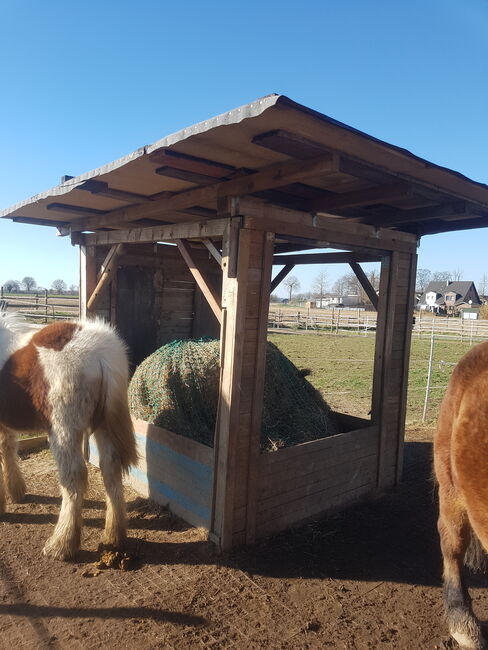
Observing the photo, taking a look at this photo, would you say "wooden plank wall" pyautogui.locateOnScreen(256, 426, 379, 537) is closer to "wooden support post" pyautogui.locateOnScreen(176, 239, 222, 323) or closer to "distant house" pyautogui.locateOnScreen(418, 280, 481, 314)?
"wooden support post" pyautogui.locateOnScreen(176, 239, 222, 323)

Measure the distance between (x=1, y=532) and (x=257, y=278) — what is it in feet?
9.48

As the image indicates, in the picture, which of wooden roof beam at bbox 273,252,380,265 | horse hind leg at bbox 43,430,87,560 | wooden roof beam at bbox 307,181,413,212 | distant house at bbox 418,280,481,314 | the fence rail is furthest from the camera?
distant house at bbox 418,280,481,314

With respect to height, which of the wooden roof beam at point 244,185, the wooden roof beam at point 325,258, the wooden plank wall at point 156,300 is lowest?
the wooden plank wall at point 156,300

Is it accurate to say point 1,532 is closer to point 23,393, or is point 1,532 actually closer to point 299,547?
point 23,393

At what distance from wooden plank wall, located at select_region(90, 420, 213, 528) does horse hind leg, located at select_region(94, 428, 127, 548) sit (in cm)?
43

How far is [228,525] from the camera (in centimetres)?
328

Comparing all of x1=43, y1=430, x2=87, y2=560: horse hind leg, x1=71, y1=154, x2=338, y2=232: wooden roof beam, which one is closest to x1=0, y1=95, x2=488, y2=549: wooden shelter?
x1=71, y1=154, x2=338, y2=232: wooden roof beam

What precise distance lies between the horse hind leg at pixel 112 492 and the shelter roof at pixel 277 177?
2.00 metres

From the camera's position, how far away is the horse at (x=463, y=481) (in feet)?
6.72

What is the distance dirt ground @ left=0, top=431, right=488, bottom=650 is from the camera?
248 centimetres

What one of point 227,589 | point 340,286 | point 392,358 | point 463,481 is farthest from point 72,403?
point 340,286

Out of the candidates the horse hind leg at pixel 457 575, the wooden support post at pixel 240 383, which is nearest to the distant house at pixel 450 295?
the wooden support post at pixel 240 383

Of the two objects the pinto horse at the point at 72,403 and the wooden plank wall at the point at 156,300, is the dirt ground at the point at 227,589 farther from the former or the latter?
the wooden plank wall at the point at 156,300

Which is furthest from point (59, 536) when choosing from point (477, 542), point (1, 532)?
point (477, 542)
